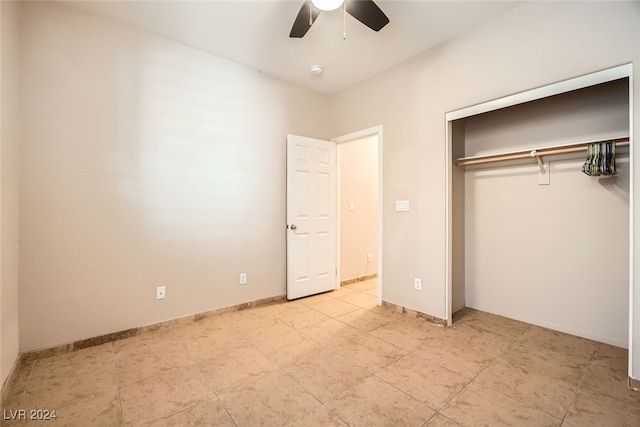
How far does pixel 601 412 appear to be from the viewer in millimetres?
1599

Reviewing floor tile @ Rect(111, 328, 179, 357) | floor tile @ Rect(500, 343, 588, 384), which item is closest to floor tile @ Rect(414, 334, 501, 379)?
floor tile @ Rect(500, 343, 588, 384)

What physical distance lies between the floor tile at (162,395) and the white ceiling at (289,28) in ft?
9.54

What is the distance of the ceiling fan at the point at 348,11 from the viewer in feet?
6.49

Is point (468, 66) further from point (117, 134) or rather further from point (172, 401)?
point (172, 401)

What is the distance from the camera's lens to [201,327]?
110 inches

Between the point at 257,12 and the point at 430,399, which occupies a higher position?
the point at 257,12

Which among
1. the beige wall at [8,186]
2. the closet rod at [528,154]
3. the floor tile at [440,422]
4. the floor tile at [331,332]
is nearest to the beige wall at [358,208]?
the floor tile at [331,332]

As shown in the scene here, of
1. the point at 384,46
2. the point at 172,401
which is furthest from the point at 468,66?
the point at 172,401

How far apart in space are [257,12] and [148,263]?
250cm

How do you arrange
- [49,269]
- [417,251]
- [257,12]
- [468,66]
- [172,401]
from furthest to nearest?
[417,251] → [468,66] → [257,12] → [49,269] → [172,401]

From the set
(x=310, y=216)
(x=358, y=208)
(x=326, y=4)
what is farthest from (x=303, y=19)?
(x=358, y=208)

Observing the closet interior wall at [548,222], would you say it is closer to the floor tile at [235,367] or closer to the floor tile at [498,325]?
the floor tile at [498,325]

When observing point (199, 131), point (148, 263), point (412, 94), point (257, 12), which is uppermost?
point (257, 12)

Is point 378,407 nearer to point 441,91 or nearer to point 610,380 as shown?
point 610,380
